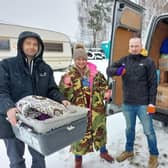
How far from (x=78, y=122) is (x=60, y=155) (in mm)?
1382

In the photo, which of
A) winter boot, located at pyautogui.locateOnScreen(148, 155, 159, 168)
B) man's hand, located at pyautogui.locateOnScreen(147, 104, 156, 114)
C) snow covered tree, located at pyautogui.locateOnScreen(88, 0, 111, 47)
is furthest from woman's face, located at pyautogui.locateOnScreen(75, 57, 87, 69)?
snow covered tree, located at pyautogui.locateOnScreen(88, 0, 111, 47)

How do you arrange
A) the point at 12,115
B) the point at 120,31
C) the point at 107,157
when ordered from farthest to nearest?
the point at 120,31 → the point at 107,157 → the point at 12,115

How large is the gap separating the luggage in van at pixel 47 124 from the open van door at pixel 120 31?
1.61m

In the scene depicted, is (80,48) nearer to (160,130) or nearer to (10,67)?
(10,67)

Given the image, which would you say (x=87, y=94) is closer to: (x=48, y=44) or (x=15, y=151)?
(x=15, y=151)

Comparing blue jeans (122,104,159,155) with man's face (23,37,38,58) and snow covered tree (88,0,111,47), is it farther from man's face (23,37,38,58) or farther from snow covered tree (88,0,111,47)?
snow covered tree (88,0,111,47)

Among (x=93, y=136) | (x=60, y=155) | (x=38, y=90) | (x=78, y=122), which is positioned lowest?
(x=60, y=155)

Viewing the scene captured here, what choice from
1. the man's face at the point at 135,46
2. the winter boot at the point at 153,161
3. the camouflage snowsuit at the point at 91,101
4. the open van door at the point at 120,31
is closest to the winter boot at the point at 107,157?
the camouflage snowsuit at the point at 91,101

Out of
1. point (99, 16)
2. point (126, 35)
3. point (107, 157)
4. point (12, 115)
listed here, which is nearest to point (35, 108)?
point (12, 115)

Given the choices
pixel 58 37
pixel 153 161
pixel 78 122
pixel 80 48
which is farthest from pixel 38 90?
pixel 58 37

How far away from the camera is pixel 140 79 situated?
2770mm

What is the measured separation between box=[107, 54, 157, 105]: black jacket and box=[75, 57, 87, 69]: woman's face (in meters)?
0.40

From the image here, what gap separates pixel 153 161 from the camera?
2891mm

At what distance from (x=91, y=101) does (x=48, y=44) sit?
8.80 meters
